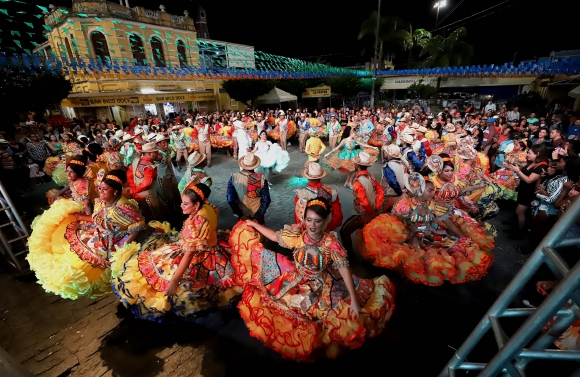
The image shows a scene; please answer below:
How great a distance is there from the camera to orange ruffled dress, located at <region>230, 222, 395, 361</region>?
2613 millimetres

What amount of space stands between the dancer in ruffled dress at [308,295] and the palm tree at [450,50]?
3247 cm

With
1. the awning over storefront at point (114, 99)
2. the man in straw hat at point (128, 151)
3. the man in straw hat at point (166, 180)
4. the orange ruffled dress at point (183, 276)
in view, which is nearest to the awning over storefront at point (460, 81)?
the awning over storefront at point (114, 99)

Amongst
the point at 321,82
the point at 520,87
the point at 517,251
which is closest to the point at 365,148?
the point at 517,251

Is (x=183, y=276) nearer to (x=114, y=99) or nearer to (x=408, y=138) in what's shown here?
(x=408, y=138)

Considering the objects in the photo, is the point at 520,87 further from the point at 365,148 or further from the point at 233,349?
the point at 233,349

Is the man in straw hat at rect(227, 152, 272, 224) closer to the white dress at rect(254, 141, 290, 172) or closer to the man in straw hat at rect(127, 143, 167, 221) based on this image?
the man in straw hat at rect(127, 143, 167, 221)

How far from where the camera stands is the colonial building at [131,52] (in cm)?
1908

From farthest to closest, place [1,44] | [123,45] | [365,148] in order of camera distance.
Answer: [123,45]
[365,148]
[1,44]

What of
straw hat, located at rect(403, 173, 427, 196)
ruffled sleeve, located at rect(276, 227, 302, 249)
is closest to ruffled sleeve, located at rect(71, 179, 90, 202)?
ruffled sleeve, located at rect(276, 227, 302, 249)

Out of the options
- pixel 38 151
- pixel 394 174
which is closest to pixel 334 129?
pixel 394 174

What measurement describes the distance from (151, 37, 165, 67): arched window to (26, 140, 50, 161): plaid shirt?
56.3ft

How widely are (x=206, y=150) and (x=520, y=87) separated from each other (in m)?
44.5

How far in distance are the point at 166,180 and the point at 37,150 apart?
23.4ft

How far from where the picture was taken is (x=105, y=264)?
3516mm
